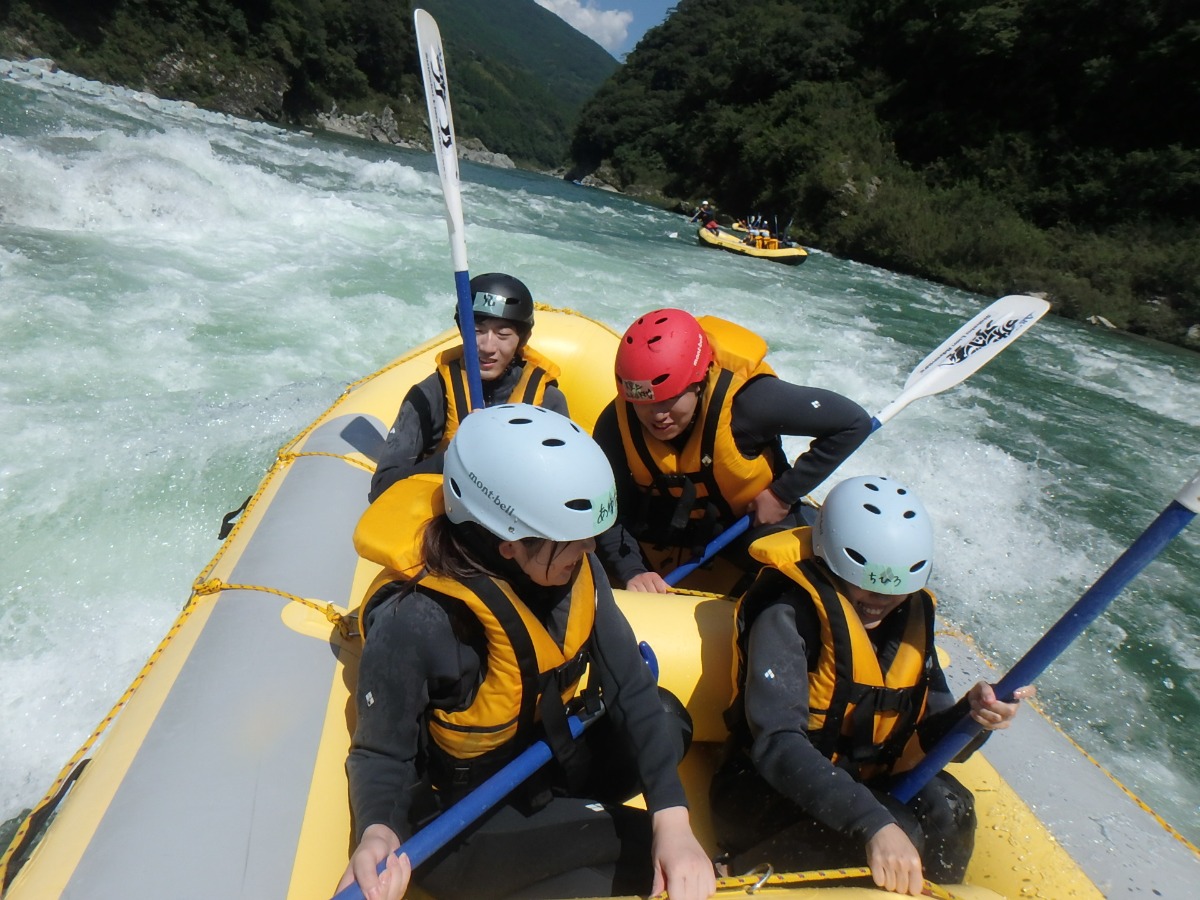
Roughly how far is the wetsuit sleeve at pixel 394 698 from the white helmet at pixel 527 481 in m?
0.20

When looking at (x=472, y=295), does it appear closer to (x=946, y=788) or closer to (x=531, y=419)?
(x=531, y=419)

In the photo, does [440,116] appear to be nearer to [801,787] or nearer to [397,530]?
[397,530]

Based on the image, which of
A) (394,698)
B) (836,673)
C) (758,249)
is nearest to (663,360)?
(836,673)

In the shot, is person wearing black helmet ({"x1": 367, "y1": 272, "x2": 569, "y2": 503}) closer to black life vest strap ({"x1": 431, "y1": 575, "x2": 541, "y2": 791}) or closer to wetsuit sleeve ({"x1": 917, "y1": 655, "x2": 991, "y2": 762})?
black life vest strap ({"x1": 431, "y1": 575, "x2": 541, "y2": 791})

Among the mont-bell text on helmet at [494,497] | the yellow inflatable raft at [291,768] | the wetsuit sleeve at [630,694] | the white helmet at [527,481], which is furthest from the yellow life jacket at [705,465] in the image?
the mont-bell text on helmet at [494,497]

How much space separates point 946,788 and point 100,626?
8.86ft

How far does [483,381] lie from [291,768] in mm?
1471

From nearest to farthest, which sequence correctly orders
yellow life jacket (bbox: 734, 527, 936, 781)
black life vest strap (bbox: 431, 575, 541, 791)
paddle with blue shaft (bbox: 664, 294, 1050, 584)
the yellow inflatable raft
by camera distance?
the yellow inflatable raft, black life vest strap (bbox: 431, 575, 541, 791), yellow life jacket (bbox: 734, 527, 936, 781), paddle with blue shaft (bbox: 664, 294, 1050, 584)

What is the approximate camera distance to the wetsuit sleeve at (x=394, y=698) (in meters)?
1.20

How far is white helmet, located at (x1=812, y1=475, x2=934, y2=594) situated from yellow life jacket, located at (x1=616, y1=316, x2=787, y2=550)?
75cm

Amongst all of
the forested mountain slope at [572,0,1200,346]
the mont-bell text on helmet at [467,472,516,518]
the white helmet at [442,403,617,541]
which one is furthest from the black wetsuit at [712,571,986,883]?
the forested mountain slope at [572,0,1200,346]

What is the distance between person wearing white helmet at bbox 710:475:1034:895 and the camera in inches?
57.6

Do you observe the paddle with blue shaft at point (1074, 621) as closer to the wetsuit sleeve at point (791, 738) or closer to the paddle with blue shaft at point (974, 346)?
the wetsuit sleeve at point (791, 738)

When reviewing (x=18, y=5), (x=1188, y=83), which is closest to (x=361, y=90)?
(x=18, y=5)
